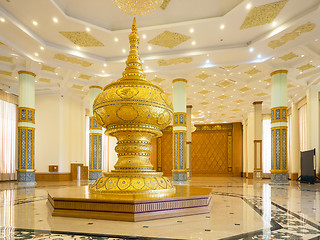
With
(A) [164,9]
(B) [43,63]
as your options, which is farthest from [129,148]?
(B) [43,63]

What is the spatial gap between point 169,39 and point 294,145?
393 inches

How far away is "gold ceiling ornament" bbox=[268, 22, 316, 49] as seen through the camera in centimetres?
Result: 780

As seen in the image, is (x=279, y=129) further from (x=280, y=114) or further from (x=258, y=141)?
(x=258, y=141)

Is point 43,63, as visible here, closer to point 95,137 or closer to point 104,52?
point 104,52

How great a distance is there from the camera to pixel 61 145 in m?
14.3

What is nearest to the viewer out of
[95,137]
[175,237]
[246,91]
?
[175,237]

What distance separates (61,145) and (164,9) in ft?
30.2

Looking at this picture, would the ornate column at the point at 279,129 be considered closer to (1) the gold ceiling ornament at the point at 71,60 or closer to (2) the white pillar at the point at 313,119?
(2) the white pillar at the point at 313,119

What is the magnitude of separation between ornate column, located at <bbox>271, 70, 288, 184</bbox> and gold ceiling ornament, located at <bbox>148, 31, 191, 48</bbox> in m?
4.15

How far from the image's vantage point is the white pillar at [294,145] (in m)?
14.9

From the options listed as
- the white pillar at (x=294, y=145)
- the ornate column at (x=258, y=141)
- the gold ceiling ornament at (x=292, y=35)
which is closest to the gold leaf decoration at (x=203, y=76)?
the gold ceiling ornament at (x=292, y=35)

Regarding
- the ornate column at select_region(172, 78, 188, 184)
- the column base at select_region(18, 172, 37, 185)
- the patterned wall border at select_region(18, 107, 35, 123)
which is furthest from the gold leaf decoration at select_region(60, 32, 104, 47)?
the column base at select_region(18, 172, 37, 185)

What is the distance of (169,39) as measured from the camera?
29.9ft

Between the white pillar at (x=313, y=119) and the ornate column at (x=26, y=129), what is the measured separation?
1188 cm
